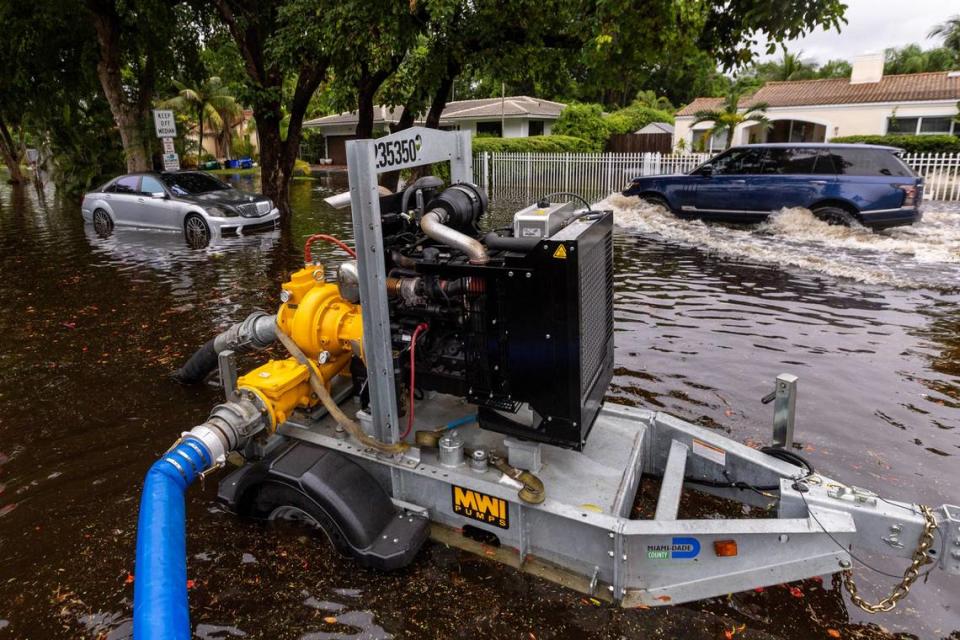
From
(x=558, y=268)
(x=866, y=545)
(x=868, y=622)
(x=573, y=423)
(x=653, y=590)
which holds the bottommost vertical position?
(x=868, y=622)

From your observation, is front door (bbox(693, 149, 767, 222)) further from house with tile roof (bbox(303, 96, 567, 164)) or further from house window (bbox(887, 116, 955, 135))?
house with tile roof (bbox(303, 96, 567, 164))

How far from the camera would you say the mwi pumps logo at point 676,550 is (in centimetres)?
281

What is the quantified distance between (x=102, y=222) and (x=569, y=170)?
1428cm

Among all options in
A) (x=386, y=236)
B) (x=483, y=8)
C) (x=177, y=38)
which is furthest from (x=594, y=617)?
(x=177, y=38)

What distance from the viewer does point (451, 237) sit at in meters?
3.17

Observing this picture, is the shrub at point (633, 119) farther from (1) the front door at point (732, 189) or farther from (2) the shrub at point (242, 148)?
(2) the shrub at point (242, 148)

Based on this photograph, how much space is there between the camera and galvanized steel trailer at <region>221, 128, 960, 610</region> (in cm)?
269

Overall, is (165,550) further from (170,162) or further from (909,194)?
(170,162)

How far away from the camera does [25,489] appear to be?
4066 millimetres

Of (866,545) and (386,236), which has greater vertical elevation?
(386,236)

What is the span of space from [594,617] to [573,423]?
904mm

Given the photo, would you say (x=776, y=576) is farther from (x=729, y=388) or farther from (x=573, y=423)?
(x=729, y=388)

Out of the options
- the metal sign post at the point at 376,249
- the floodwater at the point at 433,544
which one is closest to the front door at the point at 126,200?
the floodwater at the point at 433,544

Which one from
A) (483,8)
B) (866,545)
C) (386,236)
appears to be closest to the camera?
(866,545)
